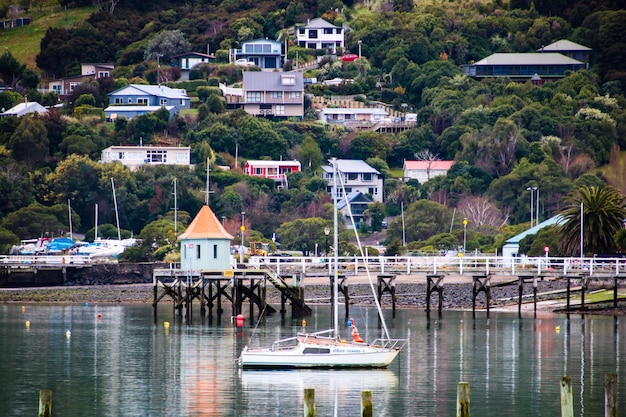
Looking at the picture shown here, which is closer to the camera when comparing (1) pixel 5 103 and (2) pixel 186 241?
(2) pixel 186 241

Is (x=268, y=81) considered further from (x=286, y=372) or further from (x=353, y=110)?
(x=286, y=372)

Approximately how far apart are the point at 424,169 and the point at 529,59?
38.2 meters

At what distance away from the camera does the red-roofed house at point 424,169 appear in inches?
6521

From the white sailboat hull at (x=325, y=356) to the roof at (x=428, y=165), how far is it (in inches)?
4124

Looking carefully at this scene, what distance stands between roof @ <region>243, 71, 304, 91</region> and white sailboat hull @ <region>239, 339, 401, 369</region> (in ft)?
400

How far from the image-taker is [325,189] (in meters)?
159

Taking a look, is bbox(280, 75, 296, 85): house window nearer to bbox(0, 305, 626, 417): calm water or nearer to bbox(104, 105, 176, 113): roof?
bbox(104, 105, 176, 113): roof

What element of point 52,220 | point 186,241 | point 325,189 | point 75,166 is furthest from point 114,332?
point 325,189

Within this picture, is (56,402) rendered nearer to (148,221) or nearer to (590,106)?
(148,221)

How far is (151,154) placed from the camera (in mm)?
158125

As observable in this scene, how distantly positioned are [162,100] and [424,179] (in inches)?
1359

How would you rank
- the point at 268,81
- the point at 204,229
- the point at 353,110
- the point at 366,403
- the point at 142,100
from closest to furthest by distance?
the point at 366,403, the point at 204,229, the point at 142,100, the point at 268,81, the point at 353,110

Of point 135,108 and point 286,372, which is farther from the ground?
point 135,108

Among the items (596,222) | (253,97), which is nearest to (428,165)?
(253,97)
